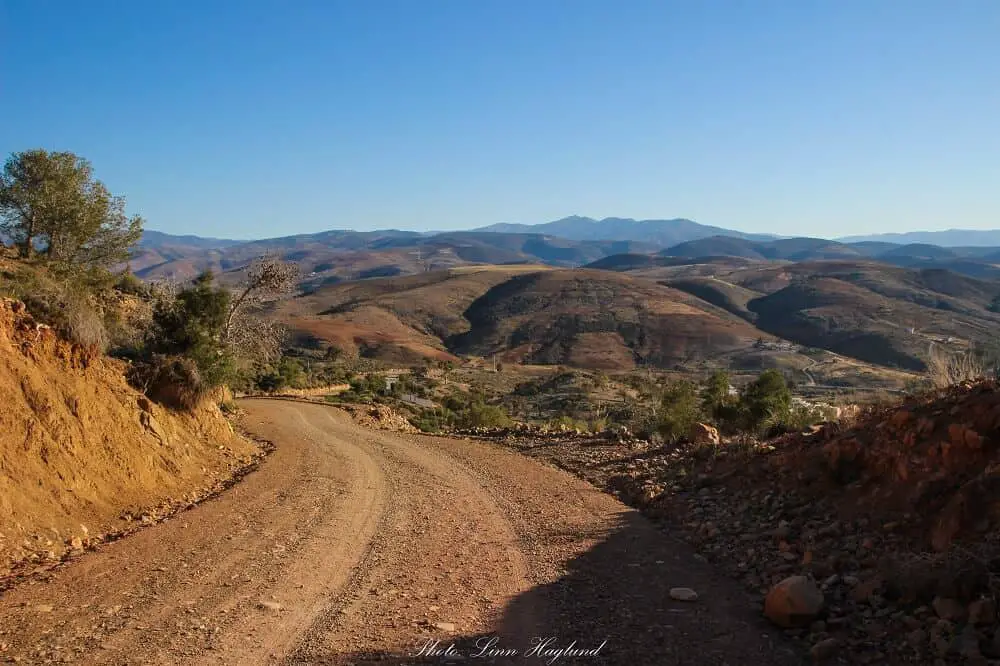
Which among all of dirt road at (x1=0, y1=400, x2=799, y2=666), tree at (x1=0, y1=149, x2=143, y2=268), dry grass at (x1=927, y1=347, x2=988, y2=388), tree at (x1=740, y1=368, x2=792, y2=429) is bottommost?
tree at (x1=740, y1=368, x2=792, y2=429)

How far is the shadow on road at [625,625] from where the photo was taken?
225 inches

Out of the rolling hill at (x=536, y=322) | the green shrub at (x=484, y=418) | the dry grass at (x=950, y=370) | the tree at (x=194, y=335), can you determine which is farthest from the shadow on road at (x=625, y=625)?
A: the rolling hill at (x=536, y=322)

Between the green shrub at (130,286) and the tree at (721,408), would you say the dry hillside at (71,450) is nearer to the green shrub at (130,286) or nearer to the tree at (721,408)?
the green shrub at (130,286)

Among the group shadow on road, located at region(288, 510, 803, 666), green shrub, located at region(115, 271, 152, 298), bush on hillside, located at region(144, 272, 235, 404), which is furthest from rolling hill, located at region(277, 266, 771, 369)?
shadow on road, located at region(288, 510, 803, 666)

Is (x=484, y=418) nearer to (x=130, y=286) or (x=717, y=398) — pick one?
(x=717, y=398)

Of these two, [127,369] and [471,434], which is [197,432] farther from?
[471,434]

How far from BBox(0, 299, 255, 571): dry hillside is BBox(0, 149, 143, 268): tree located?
11.1 m

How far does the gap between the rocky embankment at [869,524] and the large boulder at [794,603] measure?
0.5 inches

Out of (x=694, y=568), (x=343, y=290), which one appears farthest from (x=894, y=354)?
(x=343, y=290)

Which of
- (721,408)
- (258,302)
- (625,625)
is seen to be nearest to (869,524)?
(625,625)

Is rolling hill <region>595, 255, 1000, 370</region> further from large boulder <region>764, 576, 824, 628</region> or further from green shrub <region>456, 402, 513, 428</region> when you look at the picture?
large boulder <region>764, 576, 824, 628</region>

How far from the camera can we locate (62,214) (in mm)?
21391

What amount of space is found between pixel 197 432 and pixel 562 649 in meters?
10.9

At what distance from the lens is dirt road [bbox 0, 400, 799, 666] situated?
574 centimetres
